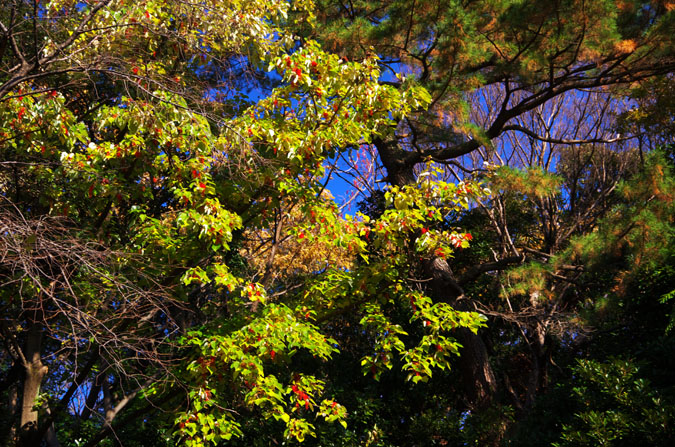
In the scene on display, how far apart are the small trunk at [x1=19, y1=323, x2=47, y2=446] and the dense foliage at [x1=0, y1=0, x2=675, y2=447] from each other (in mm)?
23

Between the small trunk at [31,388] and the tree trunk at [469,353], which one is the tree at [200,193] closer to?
the small trunk at [31,388]

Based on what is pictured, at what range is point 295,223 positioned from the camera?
816cm

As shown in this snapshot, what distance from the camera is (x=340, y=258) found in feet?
45.0

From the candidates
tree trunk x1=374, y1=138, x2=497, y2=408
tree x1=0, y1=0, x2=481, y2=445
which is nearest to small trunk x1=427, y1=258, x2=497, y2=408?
tree trunk x1=374, y1=138, x2=497, y2=408

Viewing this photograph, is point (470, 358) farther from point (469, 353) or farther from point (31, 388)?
point (31, 388)

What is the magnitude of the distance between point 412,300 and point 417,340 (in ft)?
11.6

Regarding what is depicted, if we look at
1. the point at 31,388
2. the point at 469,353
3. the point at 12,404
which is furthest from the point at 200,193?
the point at 12,404

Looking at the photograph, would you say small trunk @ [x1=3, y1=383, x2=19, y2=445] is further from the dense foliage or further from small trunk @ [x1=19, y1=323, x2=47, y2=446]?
small trunk @ [x1=19, y1=323, x2=47, y2=446]

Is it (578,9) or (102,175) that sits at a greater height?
(578,9)

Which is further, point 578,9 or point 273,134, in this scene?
point 578,9

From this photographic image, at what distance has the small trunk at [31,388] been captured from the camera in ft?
21.2

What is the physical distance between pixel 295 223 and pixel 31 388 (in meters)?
3.69

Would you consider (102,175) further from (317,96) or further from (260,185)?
(317,96)

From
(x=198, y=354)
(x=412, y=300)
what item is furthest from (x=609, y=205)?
(x=198, y=354)
